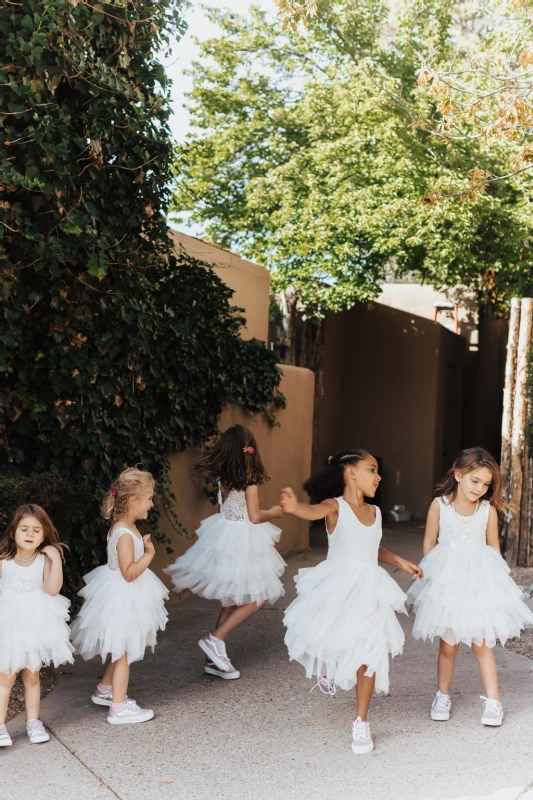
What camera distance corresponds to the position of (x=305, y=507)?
424cm

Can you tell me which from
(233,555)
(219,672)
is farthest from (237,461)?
(219,672)

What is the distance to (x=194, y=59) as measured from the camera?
1512cm

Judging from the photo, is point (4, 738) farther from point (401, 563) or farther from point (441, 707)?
point (441, 707)

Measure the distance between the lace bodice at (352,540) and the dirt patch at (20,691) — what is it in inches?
72.9

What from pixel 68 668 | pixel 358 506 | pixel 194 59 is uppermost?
pixel 194 59

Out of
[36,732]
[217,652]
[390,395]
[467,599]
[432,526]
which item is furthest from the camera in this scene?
[390,395]

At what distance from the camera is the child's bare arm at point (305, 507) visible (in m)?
4.08

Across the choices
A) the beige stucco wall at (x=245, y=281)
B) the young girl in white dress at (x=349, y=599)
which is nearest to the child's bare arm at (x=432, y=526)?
the young girl in white dress at (x=349, y=599)

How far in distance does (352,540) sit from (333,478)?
34 centimetres

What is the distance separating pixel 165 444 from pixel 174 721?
2523 mm

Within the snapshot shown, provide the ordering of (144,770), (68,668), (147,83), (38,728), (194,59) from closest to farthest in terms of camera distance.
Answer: (144,770) < (38,728) < (68,668) < (147,83) < (194,59)

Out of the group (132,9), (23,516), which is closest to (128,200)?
(132,9)

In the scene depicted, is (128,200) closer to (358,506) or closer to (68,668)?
(358,506)

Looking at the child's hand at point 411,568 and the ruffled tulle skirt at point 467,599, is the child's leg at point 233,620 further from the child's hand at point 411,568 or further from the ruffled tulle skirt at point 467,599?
the child's hand at point 411,568
